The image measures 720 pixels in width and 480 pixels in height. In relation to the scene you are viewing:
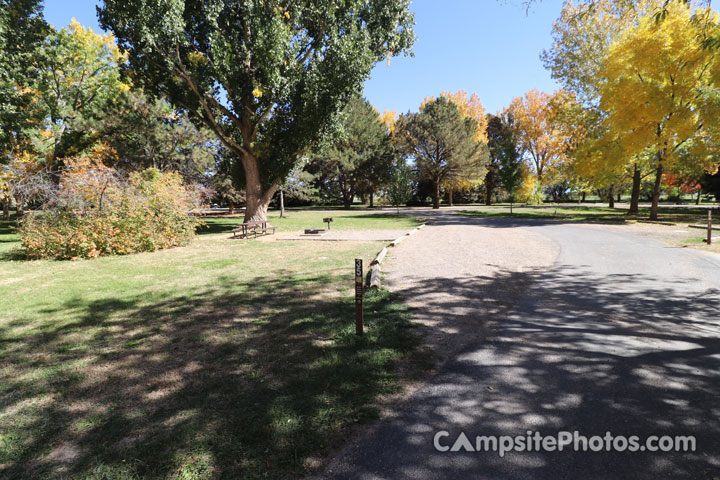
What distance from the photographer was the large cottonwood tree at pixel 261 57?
14.3m

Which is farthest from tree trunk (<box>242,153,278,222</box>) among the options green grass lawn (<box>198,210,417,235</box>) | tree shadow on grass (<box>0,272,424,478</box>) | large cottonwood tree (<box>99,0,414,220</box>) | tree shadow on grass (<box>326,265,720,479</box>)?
tree shadow on grass (<box>326,265,720,479</box>)

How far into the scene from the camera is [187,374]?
379 centimetres

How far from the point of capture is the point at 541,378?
139 inches

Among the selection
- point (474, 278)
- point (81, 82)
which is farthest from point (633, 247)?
point (81, 82)

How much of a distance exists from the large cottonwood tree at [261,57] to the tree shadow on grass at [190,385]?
1278 cm

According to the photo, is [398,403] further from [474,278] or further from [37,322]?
[37,322]

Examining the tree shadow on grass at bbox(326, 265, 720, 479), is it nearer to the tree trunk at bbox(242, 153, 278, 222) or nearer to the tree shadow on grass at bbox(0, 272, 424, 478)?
the tree shadow on grass at bbox(0, 272, 424, 478)

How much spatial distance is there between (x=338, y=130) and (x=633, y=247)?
14.3m

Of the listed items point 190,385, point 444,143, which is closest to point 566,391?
point 190,385

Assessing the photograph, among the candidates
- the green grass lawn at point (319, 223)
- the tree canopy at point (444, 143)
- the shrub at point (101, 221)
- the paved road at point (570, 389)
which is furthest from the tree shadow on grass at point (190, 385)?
the tree canopy at point (444, 143)

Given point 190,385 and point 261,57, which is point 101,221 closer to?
point 261,57

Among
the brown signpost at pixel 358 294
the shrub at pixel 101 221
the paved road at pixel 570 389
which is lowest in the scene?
the paved road at pixel 570 389

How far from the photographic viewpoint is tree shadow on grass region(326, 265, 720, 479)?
2408 millimetres

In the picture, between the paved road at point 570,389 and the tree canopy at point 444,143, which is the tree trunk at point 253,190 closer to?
the paved road at point 570,389
